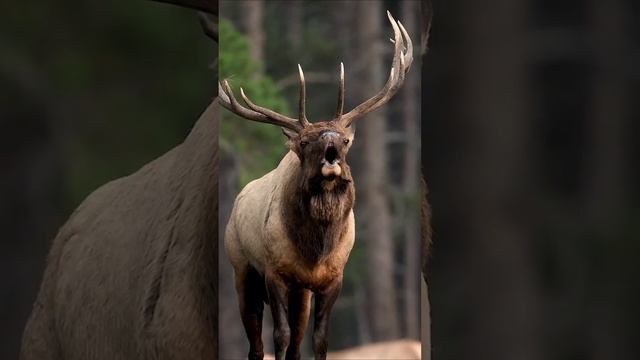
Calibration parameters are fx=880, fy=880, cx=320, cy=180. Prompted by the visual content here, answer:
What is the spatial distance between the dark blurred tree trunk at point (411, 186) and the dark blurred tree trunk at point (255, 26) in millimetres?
742

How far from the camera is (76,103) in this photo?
4.06 metres

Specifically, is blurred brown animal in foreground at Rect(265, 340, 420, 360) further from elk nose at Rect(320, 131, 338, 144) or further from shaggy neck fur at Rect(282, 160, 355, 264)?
elk nose at Rect(320, 131, 338, 144)

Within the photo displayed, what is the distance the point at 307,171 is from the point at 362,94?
0.78 meters

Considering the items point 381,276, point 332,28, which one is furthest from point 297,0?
point 381,276

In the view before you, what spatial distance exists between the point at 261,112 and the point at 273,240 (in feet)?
2.04

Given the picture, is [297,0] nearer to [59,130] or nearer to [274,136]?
[274,136]

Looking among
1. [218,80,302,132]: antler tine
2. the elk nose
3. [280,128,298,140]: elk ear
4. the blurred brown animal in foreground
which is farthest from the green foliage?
the blurred brown animal in foreground

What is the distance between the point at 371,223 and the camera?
450cm

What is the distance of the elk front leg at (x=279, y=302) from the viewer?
4.14m

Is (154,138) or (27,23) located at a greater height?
(27,23)

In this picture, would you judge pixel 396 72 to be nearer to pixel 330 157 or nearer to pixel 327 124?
pixel 327 124

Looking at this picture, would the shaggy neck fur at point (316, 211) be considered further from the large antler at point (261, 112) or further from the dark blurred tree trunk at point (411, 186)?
the dark blurred tree trunk at point (411, 186)

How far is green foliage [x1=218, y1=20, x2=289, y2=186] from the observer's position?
14.6ft

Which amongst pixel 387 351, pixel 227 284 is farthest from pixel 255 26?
pixel 387 351
